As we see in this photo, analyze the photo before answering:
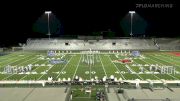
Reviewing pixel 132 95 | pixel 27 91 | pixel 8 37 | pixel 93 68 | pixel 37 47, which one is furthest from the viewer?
pixel 8 37

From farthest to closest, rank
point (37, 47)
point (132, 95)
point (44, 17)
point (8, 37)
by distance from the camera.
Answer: point (44, 17) < point (8, 37) < point (37, 47) < point (132, 95)

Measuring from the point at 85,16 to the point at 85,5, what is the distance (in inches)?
85.5

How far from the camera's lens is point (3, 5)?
5994 centimetres

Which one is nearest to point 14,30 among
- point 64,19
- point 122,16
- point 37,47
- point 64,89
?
point 64,19

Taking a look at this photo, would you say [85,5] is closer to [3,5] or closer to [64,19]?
[64,19]

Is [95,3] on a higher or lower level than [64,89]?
higher

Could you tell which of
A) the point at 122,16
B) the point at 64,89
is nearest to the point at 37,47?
the point at 122,16

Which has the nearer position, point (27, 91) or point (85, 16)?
point (27, 91)

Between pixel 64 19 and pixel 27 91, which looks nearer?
pixel 27 91

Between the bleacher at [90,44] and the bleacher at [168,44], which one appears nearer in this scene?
the bleacher at [168,44]

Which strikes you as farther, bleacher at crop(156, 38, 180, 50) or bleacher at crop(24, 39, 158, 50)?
bleacher at crop(24, 39, 158, 50)

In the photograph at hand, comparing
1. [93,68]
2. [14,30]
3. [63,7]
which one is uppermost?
[63,7]

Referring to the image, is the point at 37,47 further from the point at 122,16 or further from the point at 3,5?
the point at 122,16

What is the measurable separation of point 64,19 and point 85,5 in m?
5.02
